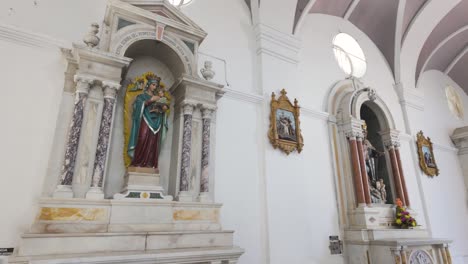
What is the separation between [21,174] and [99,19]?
229 cm

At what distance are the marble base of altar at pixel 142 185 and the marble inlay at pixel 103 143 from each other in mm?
276

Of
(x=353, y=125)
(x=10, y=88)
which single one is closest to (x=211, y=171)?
(x=10, y=88)

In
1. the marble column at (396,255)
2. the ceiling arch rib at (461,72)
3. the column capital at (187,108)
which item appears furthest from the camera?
the ceiling arch rib at (461,72)

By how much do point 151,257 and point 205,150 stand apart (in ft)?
5.18

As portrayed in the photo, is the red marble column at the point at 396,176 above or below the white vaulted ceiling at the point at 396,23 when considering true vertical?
below

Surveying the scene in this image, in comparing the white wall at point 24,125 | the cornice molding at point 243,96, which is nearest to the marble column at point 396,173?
the cornice molding at point 243,96

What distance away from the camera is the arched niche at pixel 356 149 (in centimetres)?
569

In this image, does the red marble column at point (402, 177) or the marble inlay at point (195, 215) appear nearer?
the marble inlay at point (195, 215)

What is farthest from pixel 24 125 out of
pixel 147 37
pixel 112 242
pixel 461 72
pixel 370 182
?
pixel 461 72

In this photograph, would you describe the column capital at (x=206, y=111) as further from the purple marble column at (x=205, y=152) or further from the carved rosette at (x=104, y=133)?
the carved rosette at (x=104, y=133)

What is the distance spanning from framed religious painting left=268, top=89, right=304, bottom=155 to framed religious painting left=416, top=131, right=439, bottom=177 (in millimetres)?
4094

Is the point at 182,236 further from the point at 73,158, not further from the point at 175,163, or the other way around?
the point at 73,158

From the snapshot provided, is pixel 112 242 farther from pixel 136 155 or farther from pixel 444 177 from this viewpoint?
pixel 444 177

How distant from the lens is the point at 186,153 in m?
3.91
